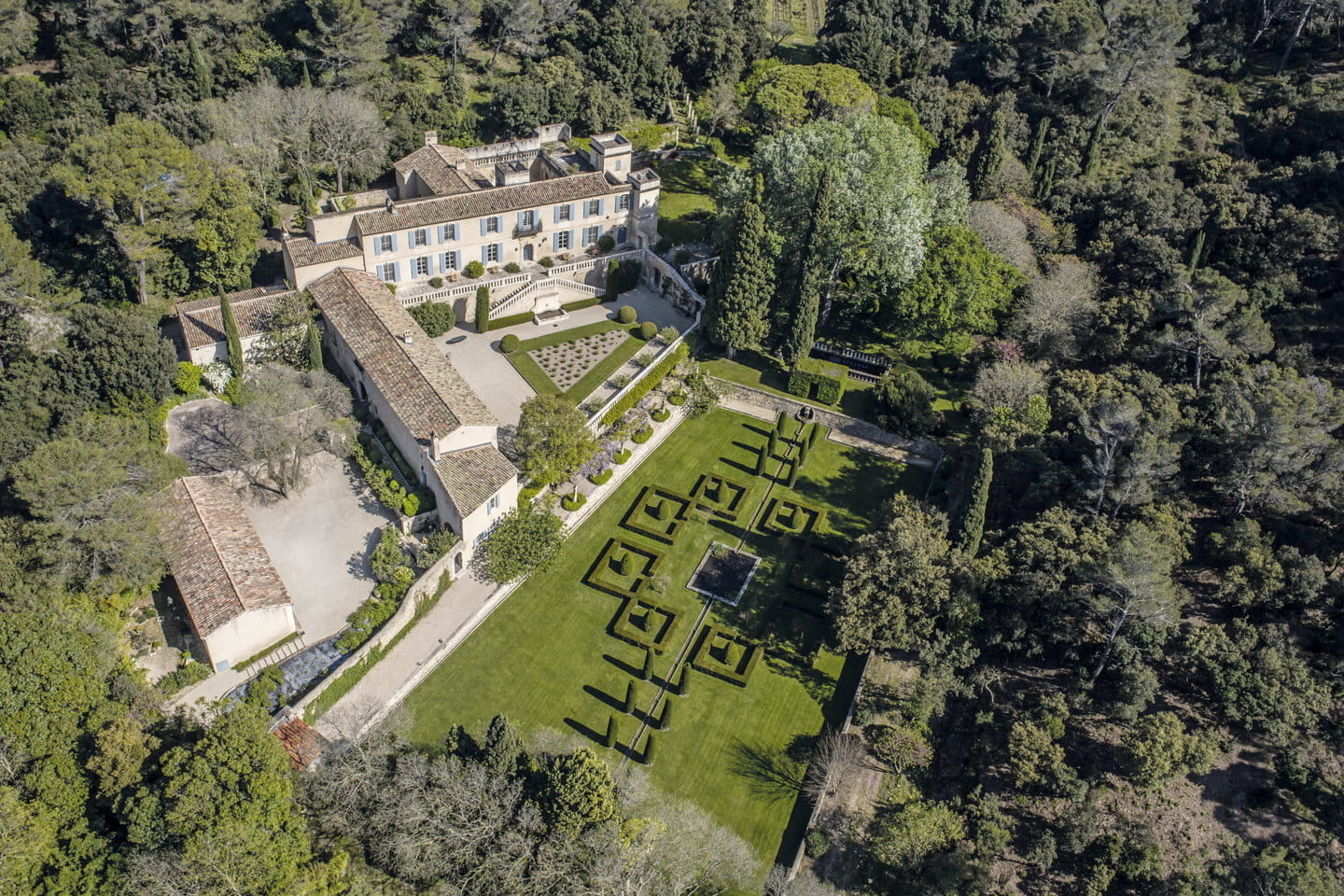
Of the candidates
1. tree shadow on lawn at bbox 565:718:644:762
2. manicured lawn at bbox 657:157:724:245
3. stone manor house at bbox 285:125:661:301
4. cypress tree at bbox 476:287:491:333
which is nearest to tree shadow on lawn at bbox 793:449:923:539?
tree shadow on lawn at bbox 565:718:644:762

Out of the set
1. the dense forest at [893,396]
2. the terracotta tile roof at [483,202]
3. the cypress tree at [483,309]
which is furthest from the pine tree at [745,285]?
the cypress tree at [483,309]

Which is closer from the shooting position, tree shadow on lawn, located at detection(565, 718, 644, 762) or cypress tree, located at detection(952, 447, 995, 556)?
tree shadow on lawn, located at detection(565, 718, 644, 762)

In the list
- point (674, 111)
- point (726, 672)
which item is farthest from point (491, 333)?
point (674, 111)

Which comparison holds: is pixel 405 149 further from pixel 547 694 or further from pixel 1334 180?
pixel 1334 180

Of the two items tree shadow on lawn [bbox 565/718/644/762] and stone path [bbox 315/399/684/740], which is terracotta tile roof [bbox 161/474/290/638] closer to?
stone path [bbox 315/399/684/740]

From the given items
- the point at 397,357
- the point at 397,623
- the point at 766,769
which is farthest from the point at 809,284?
the point at 397,623

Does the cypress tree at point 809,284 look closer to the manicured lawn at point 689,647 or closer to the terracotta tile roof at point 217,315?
the manicured lawn at point 689,647

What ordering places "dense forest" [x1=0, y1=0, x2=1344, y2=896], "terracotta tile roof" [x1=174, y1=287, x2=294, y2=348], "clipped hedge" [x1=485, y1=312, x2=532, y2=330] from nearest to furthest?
"dense forest" [x1=0, y1=0, x2=1344, y2=896] < "terracotta tile roof" [x1=174, y1=287, x2=294, y2=348] < "clipped hedge" [x1=485, y1=312, x2=532, y2=330]
